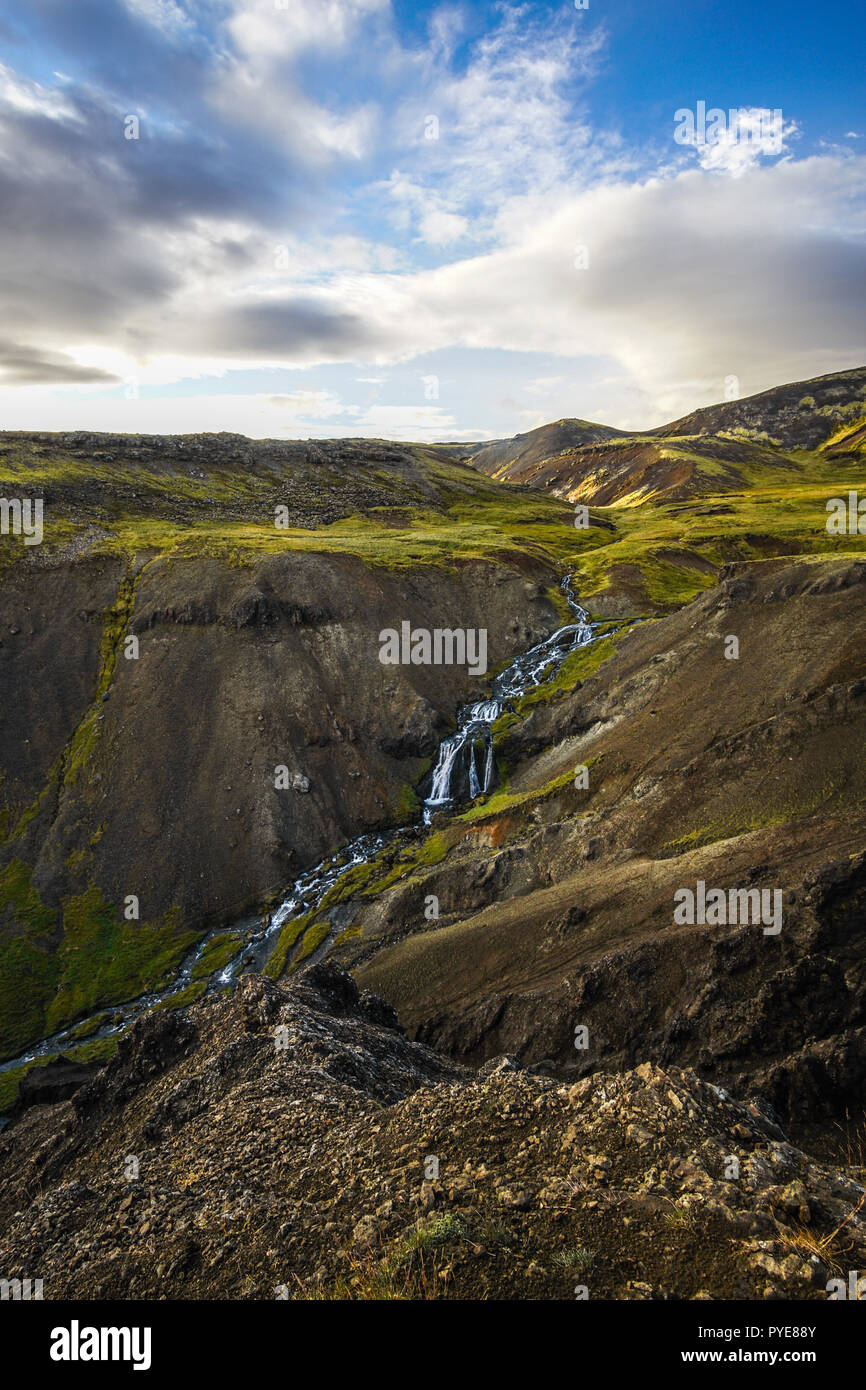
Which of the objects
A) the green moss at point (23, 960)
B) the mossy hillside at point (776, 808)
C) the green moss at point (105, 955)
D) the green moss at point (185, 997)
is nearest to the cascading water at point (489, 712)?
the green moss at point (185, 997)

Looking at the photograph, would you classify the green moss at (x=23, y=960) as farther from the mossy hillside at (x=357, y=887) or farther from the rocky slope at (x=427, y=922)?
the mossy hillside at (x=357, y=887)

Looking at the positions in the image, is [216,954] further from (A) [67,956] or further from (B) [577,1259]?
(B) [577,1259]

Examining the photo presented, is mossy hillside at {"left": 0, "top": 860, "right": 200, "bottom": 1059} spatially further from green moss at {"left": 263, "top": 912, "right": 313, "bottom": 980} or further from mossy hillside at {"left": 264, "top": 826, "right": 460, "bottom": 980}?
mossy hillside at {"left": 264, "top": 826, "right": 460, "bottom": 980}

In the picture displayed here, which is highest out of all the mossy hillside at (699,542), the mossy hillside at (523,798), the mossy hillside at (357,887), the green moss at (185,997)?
the mossy hillside at (699,542)

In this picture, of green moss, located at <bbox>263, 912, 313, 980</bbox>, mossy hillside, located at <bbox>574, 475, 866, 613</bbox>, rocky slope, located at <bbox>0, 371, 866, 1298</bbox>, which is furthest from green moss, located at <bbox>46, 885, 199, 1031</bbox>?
mossy hillside, located at <bbox>574, 475, 866, 613</bbox>

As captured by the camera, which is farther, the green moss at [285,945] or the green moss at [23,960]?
the green moss at [285,945]

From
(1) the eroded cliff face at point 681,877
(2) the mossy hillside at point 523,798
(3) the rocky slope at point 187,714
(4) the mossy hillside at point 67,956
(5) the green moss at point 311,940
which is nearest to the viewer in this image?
(1) the eroded cliff face at point 681,877

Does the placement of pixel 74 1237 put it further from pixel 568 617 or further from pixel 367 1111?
pixel 568 617

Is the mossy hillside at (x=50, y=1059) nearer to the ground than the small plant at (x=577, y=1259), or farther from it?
nearer to the ground
